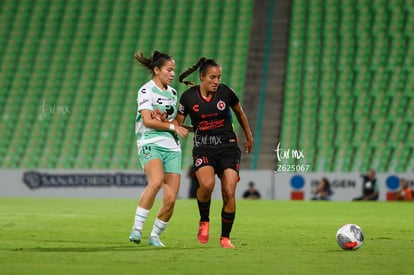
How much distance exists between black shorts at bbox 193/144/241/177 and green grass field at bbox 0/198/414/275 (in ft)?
2.79

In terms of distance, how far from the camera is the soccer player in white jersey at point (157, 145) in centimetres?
922

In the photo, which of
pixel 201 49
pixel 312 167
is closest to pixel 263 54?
pixel 201 49

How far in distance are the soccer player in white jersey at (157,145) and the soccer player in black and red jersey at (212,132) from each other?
20cm

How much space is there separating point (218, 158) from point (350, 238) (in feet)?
5.42

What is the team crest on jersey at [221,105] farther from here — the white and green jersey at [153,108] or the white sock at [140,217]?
the white sock at [140,217]

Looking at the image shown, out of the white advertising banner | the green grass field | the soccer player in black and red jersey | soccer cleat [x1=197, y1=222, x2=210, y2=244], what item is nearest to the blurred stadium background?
the white advertising banner

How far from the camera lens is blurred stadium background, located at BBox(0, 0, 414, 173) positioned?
26.5m

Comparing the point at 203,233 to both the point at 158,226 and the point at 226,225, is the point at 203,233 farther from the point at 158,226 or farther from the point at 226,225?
the point at 158,226

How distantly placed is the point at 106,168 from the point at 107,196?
2337 mm

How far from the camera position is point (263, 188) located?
23562 millimetres

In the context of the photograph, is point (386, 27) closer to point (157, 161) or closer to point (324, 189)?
Answer: point (324, 189)

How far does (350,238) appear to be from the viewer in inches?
350

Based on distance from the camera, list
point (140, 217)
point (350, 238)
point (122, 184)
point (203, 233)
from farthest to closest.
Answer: point (122, 184), point (203, 233), point (140, 217), point (350, 238)

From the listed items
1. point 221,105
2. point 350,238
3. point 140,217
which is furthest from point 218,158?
point 350,238
